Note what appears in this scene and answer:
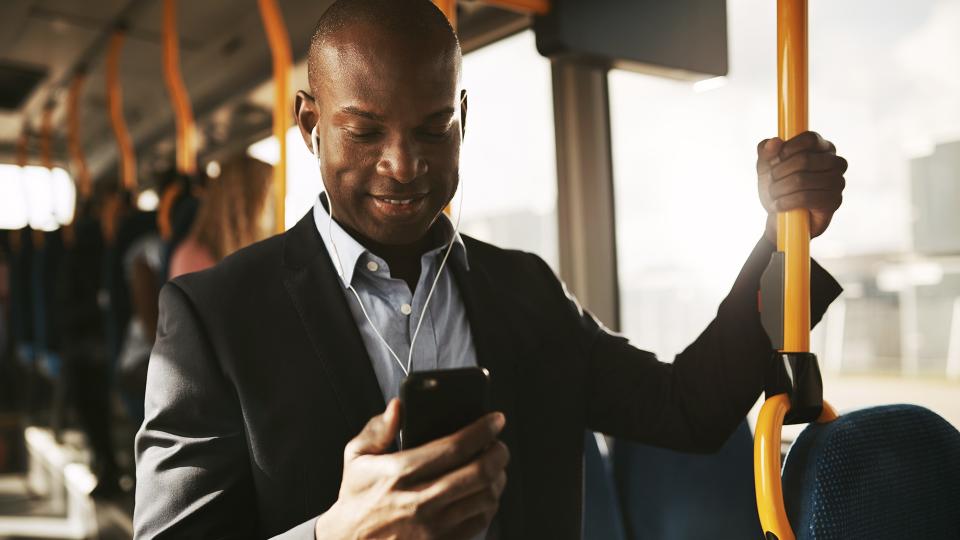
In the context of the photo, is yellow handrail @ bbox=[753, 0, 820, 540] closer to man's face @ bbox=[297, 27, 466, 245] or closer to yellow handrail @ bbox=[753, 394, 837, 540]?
yellow handrail @ bbox=[753, 394, 837, 540]

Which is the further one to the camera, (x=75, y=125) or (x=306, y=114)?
(x=75, y=125)

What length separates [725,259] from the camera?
6.64 ft

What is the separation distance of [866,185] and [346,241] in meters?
1.28

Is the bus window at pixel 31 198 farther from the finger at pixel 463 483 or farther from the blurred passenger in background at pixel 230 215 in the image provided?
the finger at pixel 463 483

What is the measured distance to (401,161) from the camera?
3.03ft

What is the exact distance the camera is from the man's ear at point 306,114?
1.02 m

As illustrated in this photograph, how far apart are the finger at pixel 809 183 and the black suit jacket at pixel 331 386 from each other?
0.47 feet

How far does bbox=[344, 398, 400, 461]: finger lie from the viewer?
0.70m

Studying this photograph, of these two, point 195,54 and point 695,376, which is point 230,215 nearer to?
point 695,376

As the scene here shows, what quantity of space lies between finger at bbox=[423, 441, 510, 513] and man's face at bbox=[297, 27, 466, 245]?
382 mm

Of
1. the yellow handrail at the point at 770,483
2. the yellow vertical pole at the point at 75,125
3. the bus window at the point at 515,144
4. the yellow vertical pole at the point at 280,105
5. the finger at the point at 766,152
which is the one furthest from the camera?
the yellow vertical pole at the point at 75,125

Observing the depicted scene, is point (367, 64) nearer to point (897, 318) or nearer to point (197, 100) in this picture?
point (897, 318)

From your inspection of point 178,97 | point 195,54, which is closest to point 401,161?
point 178,97

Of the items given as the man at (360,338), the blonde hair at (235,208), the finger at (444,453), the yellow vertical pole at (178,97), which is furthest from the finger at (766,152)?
the yellow vertical pole at (178,97)
